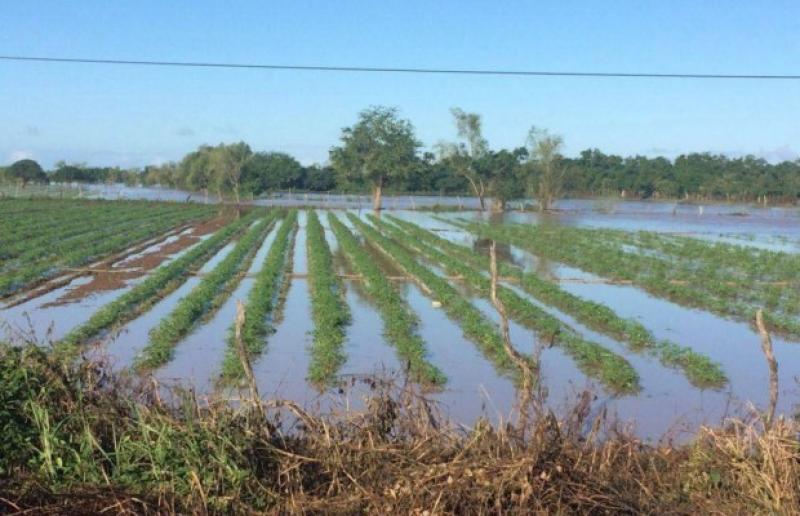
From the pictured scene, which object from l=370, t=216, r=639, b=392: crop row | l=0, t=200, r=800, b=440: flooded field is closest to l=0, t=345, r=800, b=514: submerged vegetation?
l=0, t=200, r=800, b=440: flooded field

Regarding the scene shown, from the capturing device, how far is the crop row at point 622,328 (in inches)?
419

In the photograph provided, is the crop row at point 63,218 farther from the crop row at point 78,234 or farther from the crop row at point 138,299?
the crop row at point 138,299

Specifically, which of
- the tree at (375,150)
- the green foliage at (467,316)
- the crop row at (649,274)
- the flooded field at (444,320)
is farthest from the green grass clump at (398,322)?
the tree at (375,150)

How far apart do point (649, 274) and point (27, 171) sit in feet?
325

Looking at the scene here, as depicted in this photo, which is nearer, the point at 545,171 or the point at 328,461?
the point at 328,461

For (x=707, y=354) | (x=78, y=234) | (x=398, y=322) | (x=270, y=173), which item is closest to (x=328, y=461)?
(x=398, y=322)

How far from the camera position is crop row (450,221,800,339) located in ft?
51.8

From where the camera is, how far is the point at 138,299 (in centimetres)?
1549

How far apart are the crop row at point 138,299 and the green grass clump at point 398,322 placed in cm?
447

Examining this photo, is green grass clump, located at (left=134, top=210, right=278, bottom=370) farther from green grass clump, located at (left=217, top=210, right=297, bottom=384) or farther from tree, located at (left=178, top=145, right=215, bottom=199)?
tree, located at (left=178, top=145, right=215, bottom=199)

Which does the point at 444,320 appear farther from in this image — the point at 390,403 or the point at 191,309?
the point at 390,403

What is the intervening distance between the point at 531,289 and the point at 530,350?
5974mm

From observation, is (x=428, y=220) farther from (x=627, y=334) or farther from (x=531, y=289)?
(x=627, y=334)

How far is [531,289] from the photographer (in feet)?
58.6
